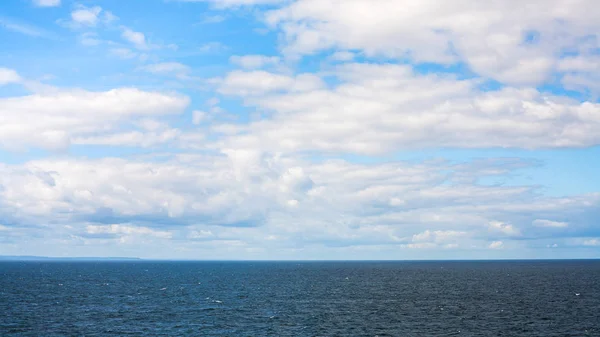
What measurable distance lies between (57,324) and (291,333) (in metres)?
45.9

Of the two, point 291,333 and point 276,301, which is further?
point 276,301

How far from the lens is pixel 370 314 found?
113188 millimetres

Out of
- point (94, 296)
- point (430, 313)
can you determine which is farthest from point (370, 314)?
point (94, 296)

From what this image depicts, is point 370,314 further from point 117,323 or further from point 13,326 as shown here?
point 13,326

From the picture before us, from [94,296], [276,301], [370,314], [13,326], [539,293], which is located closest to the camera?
[13,326]

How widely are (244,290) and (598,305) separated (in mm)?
103572

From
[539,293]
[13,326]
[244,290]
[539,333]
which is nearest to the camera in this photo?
[539,333]

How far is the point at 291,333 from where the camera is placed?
90500mm

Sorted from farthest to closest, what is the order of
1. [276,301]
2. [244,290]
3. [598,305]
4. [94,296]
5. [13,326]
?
[244,290]
[94,296]
[276,301]
[598,305]
[13,326]

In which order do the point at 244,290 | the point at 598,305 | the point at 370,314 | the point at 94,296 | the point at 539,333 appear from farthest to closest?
the point at 244,290 < the point at 94,296 < the point at 598,305 < the point at 370,314 < the point at 539,333

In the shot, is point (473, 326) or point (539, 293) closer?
point (473, 326)

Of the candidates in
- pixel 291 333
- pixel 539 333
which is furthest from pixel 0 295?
pixel 539 333

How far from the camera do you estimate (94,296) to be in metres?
150

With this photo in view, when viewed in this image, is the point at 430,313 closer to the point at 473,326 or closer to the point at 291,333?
the point at 473,326
